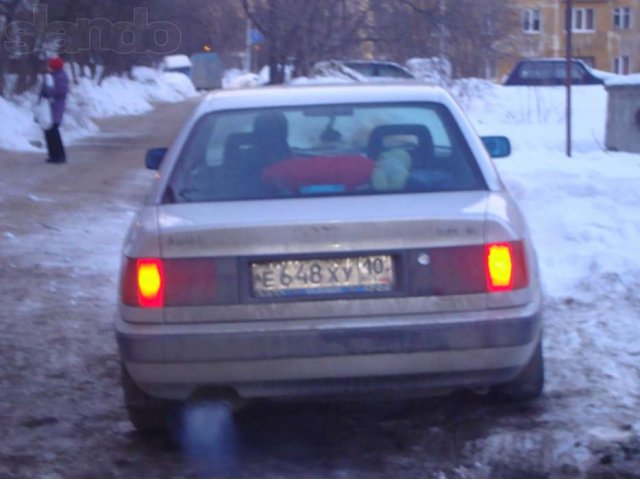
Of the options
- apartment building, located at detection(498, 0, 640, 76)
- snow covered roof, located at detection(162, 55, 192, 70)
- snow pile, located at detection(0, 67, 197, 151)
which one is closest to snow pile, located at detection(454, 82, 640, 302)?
snow pile, located at detection(0, 67, 197, 151)

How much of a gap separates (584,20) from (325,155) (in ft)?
162

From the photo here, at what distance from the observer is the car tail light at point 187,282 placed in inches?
181

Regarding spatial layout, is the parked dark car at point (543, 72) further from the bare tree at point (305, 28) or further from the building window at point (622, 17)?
the building window at point (622, 17)

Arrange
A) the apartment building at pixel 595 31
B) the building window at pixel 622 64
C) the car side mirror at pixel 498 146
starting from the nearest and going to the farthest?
the car side mirror at pixel 498 146 → the building window at pixel 622 64 → the apartment building at pixel 595 31

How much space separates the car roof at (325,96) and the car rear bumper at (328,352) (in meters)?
1.33

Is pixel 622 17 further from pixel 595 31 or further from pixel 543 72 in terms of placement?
pixel 543 72

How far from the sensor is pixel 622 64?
49.3m

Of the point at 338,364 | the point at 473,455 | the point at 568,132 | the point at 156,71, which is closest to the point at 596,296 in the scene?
the point at 473,455

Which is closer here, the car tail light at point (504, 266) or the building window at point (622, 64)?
the car tail light at point (504, 266)

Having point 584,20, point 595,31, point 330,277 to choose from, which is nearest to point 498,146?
point 330,277

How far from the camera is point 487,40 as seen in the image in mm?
23953

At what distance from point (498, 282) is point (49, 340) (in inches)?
139

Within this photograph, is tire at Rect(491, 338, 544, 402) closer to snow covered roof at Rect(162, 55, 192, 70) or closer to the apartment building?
the apartment building

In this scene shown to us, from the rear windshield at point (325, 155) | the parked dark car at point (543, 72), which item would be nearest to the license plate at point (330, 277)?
the rear windshield at point (325, 155)
